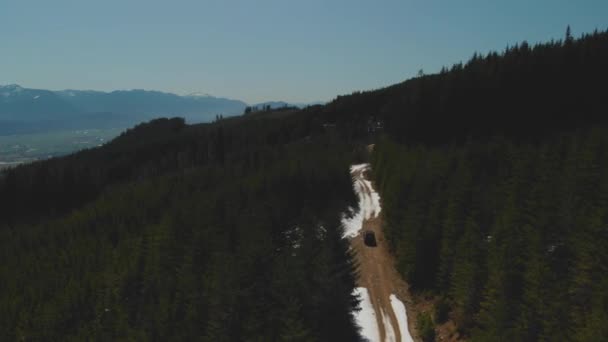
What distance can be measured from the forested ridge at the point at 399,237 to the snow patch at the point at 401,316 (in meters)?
3.04

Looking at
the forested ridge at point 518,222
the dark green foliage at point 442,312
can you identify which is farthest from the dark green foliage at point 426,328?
the forested ridge at point 518,222

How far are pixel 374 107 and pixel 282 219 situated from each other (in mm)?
126295

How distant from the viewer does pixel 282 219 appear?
214ft

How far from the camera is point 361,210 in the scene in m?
73.5

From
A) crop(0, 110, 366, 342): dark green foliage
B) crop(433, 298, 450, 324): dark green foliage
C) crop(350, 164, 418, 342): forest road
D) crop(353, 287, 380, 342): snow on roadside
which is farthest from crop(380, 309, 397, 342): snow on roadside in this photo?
crop(433, 298, 450, 324): dark green foliage

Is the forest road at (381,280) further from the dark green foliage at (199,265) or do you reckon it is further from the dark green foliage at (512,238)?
the dark green foliage at (199,265)

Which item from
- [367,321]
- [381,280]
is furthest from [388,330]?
[381,280]

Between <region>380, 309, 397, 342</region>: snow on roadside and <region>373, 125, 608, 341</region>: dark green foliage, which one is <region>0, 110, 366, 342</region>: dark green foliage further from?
<region>373, 125, 608, 341</region>: dark green foliage

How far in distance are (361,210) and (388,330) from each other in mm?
37736

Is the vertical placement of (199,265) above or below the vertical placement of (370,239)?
below

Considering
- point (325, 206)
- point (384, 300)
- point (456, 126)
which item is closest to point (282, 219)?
point (325, 206)

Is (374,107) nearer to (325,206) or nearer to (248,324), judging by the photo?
(325,206)

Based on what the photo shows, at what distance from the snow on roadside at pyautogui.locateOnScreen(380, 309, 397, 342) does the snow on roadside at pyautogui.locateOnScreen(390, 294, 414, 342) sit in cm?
83

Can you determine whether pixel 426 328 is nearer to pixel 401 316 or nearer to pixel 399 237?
pixel 401 316
